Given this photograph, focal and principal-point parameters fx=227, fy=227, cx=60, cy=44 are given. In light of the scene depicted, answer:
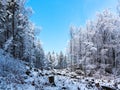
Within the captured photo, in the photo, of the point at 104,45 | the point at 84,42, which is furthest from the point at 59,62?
the point at 104,45

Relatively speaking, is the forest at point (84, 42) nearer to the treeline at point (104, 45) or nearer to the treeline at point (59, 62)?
the treeline at point (104, 45)

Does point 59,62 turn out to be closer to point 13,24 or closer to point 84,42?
point 84,42

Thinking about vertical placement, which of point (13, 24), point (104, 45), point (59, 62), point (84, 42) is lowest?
point (59, 62)

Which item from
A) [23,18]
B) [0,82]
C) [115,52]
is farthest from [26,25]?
[0,82]

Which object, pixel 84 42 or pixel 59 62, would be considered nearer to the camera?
pixel 84 42

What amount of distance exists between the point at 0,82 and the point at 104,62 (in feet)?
122

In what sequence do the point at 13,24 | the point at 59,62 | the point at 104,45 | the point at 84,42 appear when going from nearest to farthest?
1. the point at 13,24
2. the point at 104,45
3. the point at 84,42
4. the point at 59,62

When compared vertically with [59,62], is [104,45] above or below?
above

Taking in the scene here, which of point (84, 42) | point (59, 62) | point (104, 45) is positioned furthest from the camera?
point (59, 62)

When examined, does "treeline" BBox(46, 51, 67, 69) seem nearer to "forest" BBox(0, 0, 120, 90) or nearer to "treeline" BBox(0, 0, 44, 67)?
"forest" BBox(0, 0, 120, 90)

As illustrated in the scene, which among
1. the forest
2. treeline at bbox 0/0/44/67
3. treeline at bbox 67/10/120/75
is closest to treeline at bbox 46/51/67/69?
the forest

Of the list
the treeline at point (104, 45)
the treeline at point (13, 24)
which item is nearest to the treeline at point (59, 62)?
the treeline at point (104, 45)

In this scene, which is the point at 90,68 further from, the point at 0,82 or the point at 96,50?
the point at 0,82

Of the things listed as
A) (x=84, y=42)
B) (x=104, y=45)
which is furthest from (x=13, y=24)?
(x=104, y=45)
